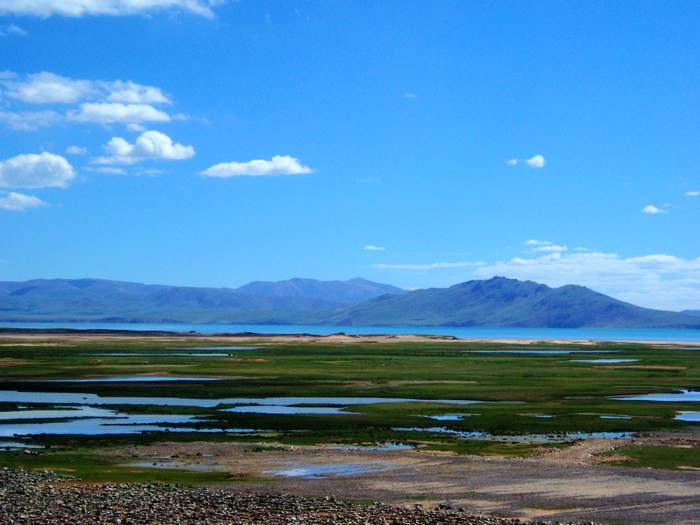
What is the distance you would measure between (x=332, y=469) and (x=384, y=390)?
33.4 meters

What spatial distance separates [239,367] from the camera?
94688 mm

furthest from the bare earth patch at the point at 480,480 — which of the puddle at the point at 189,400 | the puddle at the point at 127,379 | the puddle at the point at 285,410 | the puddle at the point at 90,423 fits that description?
the puddle at the point at 127,379

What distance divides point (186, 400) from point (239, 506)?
113ft

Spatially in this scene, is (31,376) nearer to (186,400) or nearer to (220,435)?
(186,400)

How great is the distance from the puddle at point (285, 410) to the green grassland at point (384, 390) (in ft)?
3.96

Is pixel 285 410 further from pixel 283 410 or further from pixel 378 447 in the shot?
pixel 378 447

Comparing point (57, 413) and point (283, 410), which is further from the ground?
point (283, 410)

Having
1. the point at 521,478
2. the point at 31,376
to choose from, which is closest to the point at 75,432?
the point at 521,478

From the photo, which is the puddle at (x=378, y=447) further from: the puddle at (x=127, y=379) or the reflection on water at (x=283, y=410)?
the puddle at (x=127, y=379)

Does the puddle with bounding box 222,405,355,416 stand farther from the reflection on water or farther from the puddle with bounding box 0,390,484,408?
the puddle with bounding box 0,390,484,408

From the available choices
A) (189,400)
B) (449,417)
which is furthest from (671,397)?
(189,400)

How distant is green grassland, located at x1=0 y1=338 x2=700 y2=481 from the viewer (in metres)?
42.0

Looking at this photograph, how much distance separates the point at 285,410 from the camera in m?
54.8

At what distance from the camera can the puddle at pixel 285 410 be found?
5354 cm
